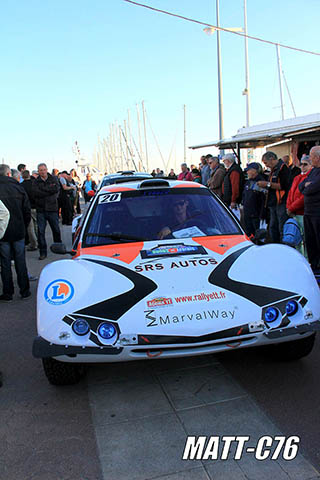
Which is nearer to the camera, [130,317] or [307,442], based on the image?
[307,442]

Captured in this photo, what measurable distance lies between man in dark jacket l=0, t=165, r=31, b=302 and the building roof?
747 cm

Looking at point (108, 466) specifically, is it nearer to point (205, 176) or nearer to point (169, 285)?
point (169, 285)

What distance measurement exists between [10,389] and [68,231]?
10.3 meters

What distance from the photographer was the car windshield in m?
3.98

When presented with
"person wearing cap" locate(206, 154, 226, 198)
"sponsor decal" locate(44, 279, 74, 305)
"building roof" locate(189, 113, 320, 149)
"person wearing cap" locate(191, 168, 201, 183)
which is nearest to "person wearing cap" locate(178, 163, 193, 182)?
"person wearing cap" locate(191, 168, 201, 183)

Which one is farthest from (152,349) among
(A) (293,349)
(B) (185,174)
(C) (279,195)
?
(B) (185,174)

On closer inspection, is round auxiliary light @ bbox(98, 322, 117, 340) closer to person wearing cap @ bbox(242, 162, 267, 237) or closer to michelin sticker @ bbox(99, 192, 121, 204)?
michelin sticker @ bbox(99, 192, 121, 204)

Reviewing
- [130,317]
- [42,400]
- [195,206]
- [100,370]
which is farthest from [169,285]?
[195,206]

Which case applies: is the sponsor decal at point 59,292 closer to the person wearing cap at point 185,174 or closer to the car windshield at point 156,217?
the car windshield at point 156,217

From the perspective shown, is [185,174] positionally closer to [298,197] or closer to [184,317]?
[298,197]

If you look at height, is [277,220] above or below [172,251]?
below

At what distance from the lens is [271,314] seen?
283 centimetres

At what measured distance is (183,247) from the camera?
3643 millimetres

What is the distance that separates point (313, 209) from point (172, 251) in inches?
112
